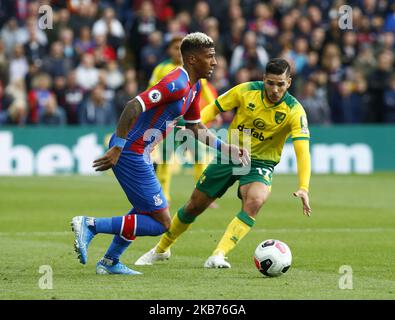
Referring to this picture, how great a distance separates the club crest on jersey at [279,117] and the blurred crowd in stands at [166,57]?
1365 cm

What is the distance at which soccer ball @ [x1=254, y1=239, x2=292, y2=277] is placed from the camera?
9.61 m

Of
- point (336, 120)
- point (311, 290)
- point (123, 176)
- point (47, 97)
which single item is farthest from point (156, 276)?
point (336, 120)

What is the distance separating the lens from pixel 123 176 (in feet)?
31.5

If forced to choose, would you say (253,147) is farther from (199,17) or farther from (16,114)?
(199,17)

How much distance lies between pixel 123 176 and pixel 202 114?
70.6 inches

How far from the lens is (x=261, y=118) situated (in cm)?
1083

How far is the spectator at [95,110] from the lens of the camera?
24406 mm

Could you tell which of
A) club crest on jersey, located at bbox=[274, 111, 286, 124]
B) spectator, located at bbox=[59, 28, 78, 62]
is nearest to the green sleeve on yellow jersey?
club crest on jersey, located at bbox=[274, 111, 286, 124]

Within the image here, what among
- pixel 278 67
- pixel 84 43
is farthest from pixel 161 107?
pixel 84 43

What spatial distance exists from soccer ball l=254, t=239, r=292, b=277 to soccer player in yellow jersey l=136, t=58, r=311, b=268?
2.43 ft

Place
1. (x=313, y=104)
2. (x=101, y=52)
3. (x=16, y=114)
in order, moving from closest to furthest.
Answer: (x=16, y=114) → (x=101, y=52) → (x=313, y=104)

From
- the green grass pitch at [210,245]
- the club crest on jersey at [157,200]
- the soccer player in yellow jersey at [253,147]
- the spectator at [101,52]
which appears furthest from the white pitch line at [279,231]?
the spectator at [101,52]

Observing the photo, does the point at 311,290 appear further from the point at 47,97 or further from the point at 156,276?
the point at 47,97

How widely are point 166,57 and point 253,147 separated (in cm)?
1413
